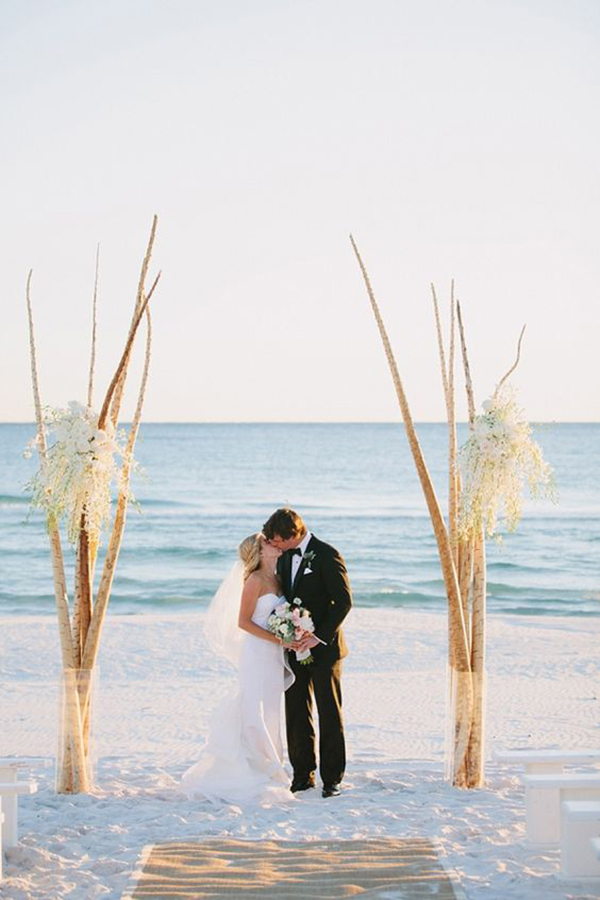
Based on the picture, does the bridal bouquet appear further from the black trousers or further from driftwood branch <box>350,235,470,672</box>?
driftwood branch <box>350,235,470,672</box>

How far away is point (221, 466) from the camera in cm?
4419

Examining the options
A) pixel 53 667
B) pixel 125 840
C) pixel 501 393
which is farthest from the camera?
pixel 53 667

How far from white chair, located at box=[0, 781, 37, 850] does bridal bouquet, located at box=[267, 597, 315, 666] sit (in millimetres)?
1539

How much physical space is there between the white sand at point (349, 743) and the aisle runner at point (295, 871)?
125mm

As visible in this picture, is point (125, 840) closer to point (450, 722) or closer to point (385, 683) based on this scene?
point (450, 722)

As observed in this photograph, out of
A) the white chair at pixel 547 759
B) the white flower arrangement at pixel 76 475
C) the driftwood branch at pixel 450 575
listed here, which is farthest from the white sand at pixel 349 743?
the white flower arrangement at pixel 76 475

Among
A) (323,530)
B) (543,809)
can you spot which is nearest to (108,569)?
(543,809)

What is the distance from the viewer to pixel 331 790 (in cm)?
581

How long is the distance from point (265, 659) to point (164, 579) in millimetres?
13689

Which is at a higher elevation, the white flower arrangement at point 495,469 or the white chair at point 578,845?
the white flower arrangement at point 495,469

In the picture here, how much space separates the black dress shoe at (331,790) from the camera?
19.0 ft

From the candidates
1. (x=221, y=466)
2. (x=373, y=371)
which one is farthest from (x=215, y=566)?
(x=221, y=466)

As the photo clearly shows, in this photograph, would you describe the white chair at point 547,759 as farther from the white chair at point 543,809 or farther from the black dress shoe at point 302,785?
the black dress shoe at point 302,785

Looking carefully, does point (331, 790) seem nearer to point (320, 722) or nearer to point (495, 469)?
point (320, 722)
